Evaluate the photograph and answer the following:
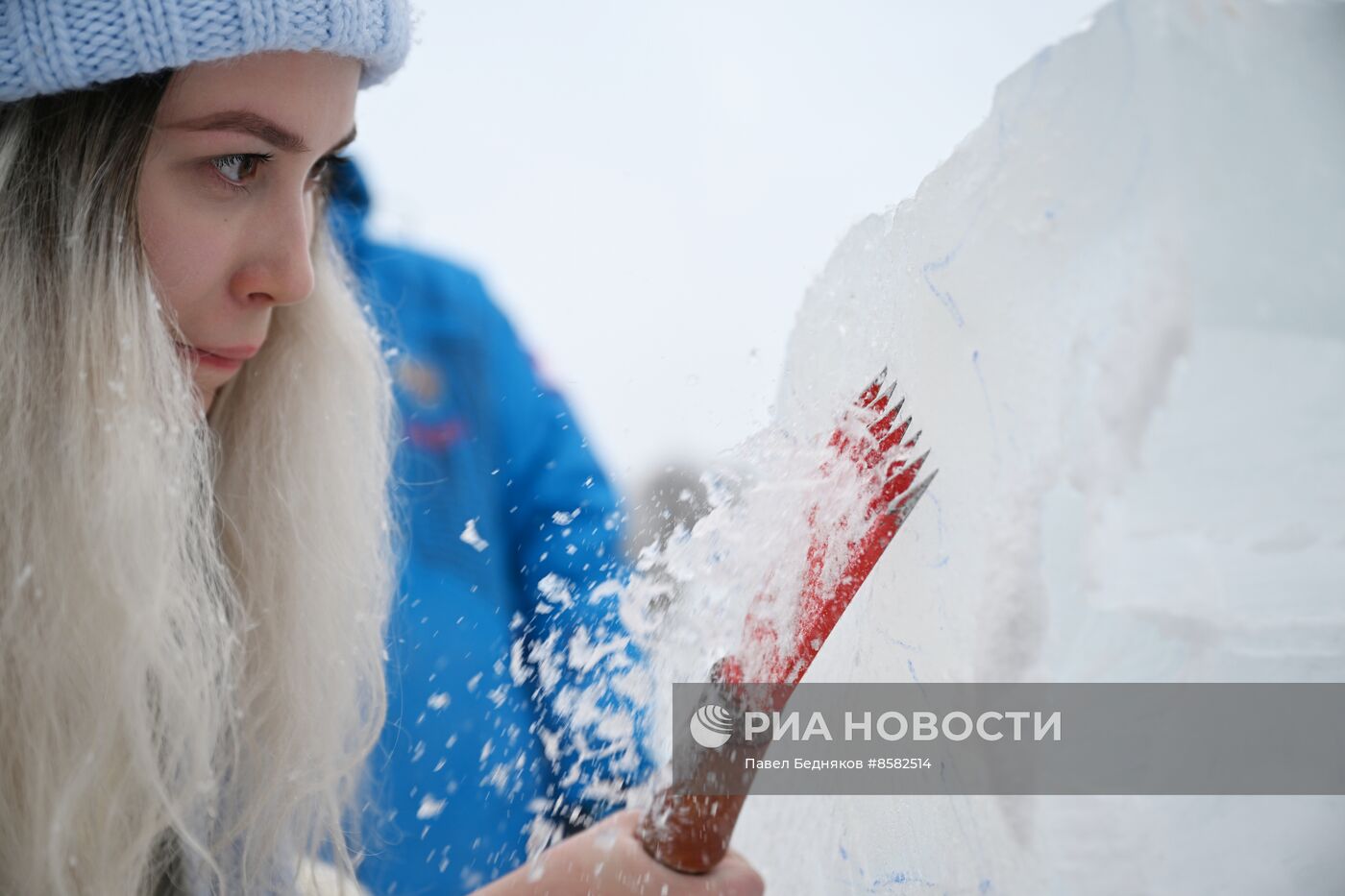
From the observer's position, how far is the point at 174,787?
65 cm

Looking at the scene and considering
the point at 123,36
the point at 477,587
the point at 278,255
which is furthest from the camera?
the point at 477,587

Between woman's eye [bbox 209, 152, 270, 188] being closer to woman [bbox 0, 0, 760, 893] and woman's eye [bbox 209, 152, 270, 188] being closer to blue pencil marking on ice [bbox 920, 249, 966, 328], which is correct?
woman [bbox 0, 0, 760, 893]

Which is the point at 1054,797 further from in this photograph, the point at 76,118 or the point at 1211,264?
the point at 76,118

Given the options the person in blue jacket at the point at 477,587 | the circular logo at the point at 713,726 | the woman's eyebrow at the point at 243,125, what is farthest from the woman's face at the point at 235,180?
the circular logo at the point at 713,726

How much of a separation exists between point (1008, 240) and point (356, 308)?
1.86 ft

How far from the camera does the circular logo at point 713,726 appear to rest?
52 cm

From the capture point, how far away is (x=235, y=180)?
1.98 ft

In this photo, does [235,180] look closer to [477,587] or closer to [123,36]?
[123,36]

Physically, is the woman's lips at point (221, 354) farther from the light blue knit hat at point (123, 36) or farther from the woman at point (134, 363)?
the light blue knit hat at point (123, 36)

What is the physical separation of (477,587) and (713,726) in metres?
0.49

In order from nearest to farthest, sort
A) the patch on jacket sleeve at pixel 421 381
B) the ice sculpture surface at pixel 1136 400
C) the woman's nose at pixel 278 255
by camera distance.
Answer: the ice sculpture surface at pixel 1136 400
the woman's nose at pixel 278 255
the patch on jacket sleeve at pixel 421 381

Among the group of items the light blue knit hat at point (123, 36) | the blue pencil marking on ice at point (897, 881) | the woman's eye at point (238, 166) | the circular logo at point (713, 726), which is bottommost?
the blue pencil marking on ice at point (897, 881)

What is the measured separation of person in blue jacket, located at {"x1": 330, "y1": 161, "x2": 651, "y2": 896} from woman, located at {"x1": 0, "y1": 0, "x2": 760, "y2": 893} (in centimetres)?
23

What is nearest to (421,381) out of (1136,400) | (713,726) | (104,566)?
(104,566)
